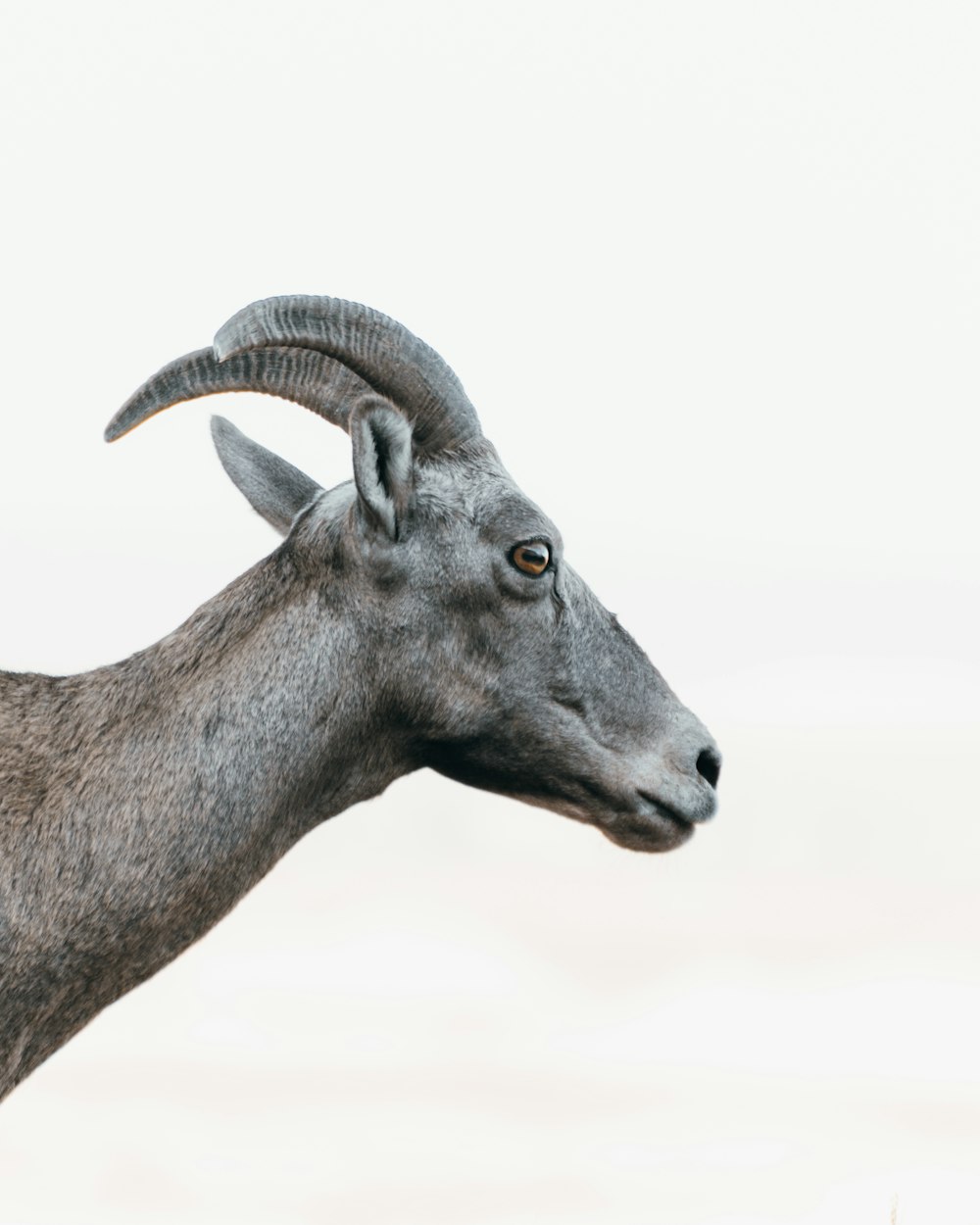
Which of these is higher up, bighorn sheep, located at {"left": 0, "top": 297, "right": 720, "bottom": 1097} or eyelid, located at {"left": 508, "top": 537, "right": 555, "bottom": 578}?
eyelid, located at {"left": 508, "top": 537, "right": 555, "bottom": 578}

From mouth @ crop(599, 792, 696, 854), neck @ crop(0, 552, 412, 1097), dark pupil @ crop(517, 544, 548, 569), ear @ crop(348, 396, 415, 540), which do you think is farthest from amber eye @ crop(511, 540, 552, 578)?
mouth @ crop(599, 792, 696, 854)

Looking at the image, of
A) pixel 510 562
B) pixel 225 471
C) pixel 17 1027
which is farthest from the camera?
pixel 225 471

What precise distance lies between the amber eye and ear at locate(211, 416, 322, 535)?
1774 millimetres

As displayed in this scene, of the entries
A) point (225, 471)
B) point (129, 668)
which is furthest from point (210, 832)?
point (225, 471)

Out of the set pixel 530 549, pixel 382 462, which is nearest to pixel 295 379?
pixel 382 462

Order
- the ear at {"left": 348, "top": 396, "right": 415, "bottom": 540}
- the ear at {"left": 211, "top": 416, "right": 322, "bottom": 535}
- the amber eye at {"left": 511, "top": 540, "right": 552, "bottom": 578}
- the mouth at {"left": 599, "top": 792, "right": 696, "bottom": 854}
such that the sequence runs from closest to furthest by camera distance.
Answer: the ear at {"left": 348, "top": 396, "right": 415, "bottom": 540} → the amber eye at {"left": 511, "top": 540, "right": 552, "bottom": 578} → the mouth at {"left": 599, "top": 792, "right": 696, "bottom": 854} → the ear at {"left": 211, "top": 416, "right": 322, "bottom": 535}

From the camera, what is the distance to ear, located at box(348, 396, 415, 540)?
7766 mm

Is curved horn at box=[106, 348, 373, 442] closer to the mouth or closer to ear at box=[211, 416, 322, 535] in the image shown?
ear at box=[211, 416, 322, 535]

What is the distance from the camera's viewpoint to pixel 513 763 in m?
8.36

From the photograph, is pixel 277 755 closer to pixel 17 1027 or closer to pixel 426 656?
pixel 426 656

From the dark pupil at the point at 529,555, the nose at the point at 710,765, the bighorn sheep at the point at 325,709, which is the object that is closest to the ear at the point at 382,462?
the bighorn sheep at the point at 325,709

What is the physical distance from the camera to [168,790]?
7.94 meters

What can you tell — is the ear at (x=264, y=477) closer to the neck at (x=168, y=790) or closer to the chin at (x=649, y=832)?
the neck at (x=168, y=790)

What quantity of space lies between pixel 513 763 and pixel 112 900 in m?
1.93
